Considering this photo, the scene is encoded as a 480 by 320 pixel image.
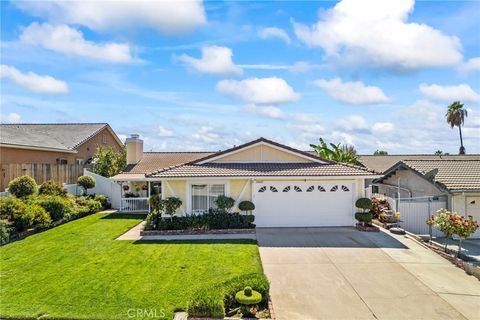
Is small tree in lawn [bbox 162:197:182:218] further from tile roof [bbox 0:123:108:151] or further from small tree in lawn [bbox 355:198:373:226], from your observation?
tile roof [bbox 0:123:108:151]

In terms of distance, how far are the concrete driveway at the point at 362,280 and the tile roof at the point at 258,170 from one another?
346 centimetres

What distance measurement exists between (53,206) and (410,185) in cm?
2078

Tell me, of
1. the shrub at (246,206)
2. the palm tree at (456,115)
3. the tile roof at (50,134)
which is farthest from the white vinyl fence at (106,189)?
the palm tree at (456,115)

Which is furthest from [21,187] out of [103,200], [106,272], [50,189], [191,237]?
[106,272]

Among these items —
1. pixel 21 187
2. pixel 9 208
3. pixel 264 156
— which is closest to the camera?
pixel 9 208

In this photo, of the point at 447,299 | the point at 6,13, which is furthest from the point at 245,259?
the point at 6,13

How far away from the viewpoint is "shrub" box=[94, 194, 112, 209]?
79.7ft

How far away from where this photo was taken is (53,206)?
18188 mm

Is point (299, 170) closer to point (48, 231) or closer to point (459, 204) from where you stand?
point (459, 204)

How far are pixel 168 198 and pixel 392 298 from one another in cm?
1117

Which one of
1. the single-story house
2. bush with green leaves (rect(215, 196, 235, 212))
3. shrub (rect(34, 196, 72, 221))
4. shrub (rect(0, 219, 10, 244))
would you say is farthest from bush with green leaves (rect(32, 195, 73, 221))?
the single-story house

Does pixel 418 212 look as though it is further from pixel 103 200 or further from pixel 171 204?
pixel 103 200

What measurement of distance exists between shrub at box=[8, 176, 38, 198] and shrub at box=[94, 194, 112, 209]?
5.55 m

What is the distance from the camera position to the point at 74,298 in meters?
8.73
